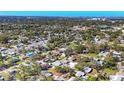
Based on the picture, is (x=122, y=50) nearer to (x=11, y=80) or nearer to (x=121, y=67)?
(x=121, y=67)

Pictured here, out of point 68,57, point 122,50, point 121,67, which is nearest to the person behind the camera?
point 121,67

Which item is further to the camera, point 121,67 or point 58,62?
point 58,62
